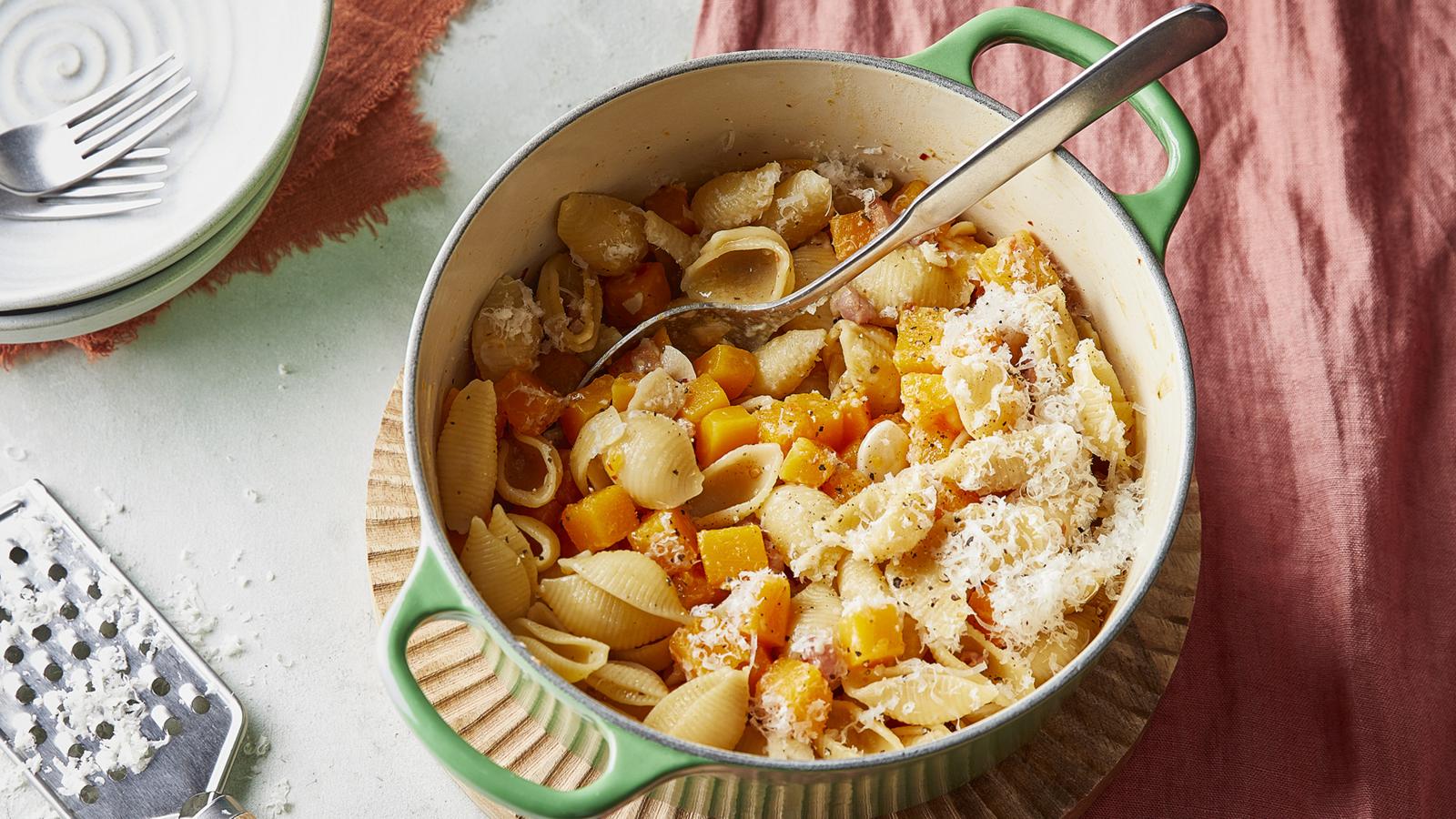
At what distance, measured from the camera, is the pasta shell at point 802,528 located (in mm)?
1633

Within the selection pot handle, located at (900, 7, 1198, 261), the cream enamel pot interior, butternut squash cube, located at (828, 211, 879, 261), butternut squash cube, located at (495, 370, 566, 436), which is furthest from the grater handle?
pot handle, located at (900, 7, 1198, 261)

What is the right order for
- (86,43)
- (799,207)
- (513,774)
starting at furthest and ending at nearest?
(86,43)
(799,207)
(513,774)

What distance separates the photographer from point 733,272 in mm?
1914

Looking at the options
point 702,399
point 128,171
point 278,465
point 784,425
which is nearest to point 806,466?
point 784,425

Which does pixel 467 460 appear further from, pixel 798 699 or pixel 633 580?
pixel 798 699

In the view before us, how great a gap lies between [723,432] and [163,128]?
46.6 inches

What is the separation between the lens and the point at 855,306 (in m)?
1.84

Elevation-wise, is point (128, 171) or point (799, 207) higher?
point (799, 207)

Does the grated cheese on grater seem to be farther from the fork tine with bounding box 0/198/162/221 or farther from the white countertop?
the fork tine with bounding box 0/198/162/221

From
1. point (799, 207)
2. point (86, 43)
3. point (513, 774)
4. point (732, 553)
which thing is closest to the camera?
point (513, 774)

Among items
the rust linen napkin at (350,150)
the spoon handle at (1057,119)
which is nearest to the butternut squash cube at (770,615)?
the spoon handle at (1057,119)

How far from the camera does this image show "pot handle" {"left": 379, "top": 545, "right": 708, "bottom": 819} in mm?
1286

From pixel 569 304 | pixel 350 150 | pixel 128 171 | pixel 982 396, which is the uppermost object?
pixel 982 396

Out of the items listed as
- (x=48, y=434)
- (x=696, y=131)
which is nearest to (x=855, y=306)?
(x=696, y=131)
